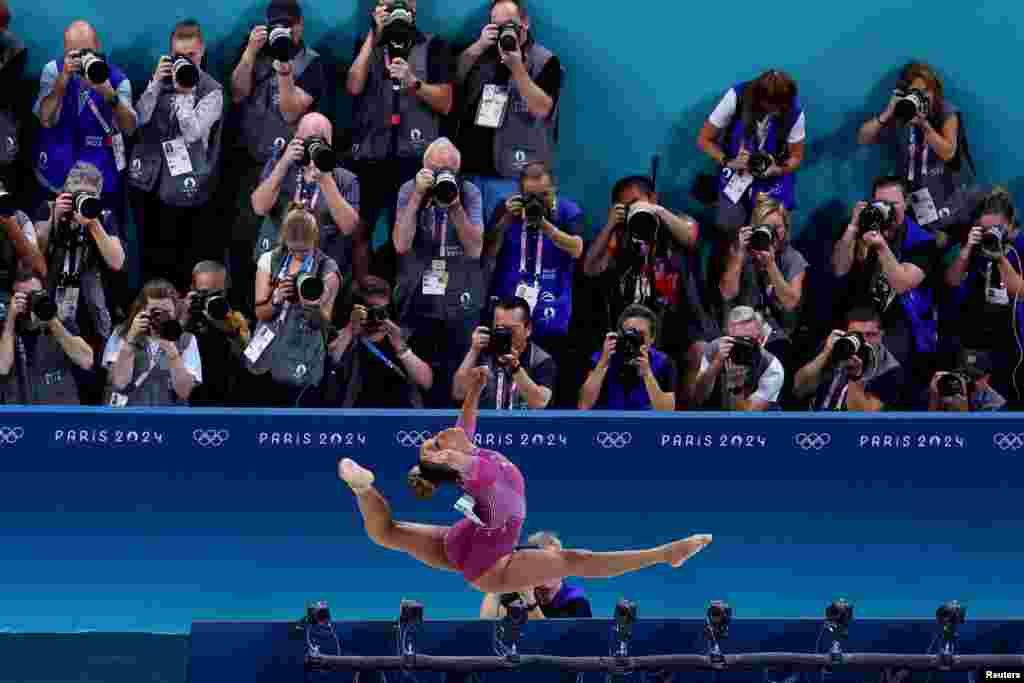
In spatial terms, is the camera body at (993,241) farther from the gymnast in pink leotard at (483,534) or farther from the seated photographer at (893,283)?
the gymnast in pink leotard at (483,534)

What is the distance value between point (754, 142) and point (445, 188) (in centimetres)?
201

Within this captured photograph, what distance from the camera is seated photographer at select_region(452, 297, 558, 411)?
11.7 metres

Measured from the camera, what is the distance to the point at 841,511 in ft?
38.6

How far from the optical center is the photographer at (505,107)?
12602 millimetres

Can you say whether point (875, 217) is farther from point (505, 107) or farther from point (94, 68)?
point (94, 68)

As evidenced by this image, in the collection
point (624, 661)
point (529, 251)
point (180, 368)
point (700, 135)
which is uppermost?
point (700, 135)

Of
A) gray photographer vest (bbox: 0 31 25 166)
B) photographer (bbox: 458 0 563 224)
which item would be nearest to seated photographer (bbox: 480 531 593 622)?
photographer (bbox: 458 0 563 224)

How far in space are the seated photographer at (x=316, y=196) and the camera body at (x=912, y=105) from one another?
9.52ft

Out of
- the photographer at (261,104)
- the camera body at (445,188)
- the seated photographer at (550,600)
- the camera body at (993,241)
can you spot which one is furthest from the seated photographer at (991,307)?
the photographer at (261,104)

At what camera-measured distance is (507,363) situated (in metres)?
11.7

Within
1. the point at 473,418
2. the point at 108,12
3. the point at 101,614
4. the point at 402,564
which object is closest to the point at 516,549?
the point at 473,418

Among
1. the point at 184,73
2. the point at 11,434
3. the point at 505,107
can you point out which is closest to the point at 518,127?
the point at 505,107

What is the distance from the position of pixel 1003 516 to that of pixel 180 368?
160 inches

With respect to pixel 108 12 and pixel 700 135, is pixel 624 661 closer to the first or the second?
pixel 700 135
